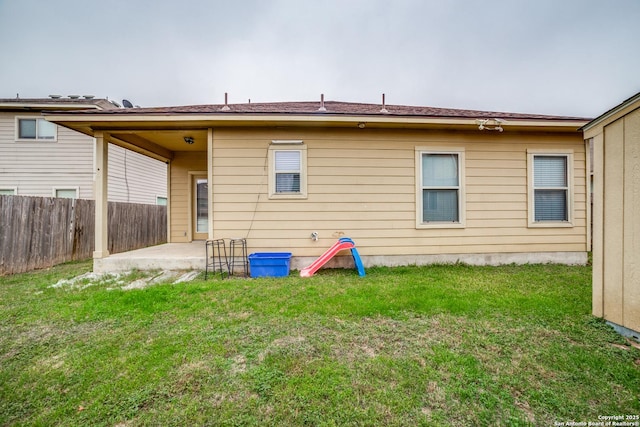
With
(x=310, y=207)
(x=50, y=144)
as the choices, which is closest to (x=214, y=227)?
(x=310, y=207)

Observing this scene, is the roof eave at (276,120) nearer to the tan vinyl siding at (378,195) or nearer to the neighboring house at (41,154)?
the tan vinyl siding at (378,195)

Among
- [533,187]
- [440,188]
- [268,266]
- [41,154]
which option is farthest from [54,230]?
[533,187]

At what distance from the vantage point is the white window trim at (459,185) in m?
5.30

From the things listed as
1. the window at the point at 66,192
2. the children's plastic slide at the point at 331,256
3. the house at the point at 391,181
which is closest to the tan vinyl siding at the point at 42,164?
the window at the point at 66,192

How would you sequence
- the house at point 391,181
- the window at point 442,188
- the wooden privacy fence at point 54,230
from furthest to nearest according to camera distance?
the window at point 442,188
the wooden privacy fence at point 54,230
the house at point 391,181

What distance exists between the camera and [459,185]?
5352mm

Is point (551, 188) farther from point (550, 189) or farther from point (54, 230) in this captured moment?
point (54, 230)

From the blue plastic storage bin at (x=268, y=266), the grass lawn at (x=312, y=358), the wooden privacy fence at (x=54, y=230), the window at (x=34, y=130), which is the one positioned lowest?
the grass lawn at (x=312, y=358)

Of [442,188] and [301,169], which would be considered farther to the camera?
[442,188]

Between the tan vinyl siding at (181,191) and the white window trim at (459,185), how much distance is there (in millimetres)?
6443

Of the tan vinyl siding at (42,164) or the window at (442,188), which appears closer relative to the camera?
the window at (442,188)

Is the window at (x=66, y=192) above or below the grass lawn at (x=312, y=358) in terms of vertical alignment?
above

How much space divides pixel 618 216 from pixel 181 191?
9306mm

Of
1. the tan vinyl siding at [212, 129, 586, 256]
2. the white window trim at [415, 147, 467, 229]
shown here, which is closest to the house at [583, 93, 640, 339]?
the white window trim at [415, 147, 467, 229]
